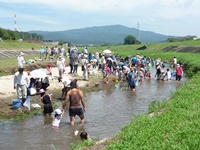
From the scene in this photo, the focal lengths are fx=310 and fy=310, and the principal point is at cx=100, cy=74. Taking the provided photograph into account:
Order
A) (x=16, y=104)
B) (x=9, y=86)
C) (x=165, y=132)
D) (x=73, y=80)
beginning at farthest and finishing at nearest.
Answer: (x=9, y=86) < (x=73, y=80) < (x=16, y=104) < (x=165, y=132)

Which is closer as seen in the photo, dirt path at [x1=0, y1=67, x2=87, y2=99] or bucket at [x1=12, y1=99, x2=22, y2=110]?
bucket at [x1=12, y1=99, x2=22, y2=110]

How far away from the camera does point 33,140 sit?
10469 millimetres

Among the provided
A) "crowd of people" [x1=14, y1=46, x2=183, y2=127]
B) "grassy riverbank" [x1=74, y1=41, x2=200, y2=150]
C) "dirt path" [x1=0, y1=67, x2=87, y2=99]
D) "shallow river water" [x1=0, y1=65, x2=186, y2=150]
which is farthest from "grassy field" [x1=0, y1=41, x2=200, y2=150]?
"dirt path" [x1=0, y1=67, x2=87, y2=99]

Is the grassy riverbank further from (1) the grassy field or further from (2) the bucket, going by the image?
(2) the bucket

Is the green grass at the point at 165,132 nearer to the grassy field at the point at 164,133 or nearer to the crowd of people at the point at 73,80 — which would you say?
the grassy field at the point at 164,133

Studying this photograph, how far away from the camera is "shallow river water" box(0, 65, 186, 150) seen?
1024 cm

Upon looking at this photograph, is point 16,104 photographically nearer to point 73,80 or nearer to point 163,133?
point 73,80

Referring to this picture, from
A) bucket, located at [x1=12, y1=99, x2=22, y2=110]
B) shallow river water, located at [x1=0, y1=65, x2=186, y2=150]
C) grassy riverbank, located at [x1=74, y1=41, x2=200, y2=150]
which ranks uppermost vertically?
grassy riverbank, located at [x1=74, y1=41, x2=200, y2=150]

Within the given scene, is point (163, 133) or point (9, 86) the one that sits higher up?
point (163, 133)

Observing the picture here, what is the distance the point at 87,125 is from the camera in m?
12.4

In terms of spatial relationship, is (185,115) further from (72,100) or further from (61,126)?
(61,126)

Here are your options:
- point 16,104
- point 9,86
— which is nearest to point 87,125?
point 16,104

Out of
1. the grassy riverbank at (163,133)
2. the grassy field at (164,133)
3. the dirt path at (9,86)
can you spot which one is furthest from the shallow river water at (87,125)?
the dirt path at (9,86)

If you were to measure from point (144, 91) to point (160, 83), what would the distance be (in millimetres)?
4606
